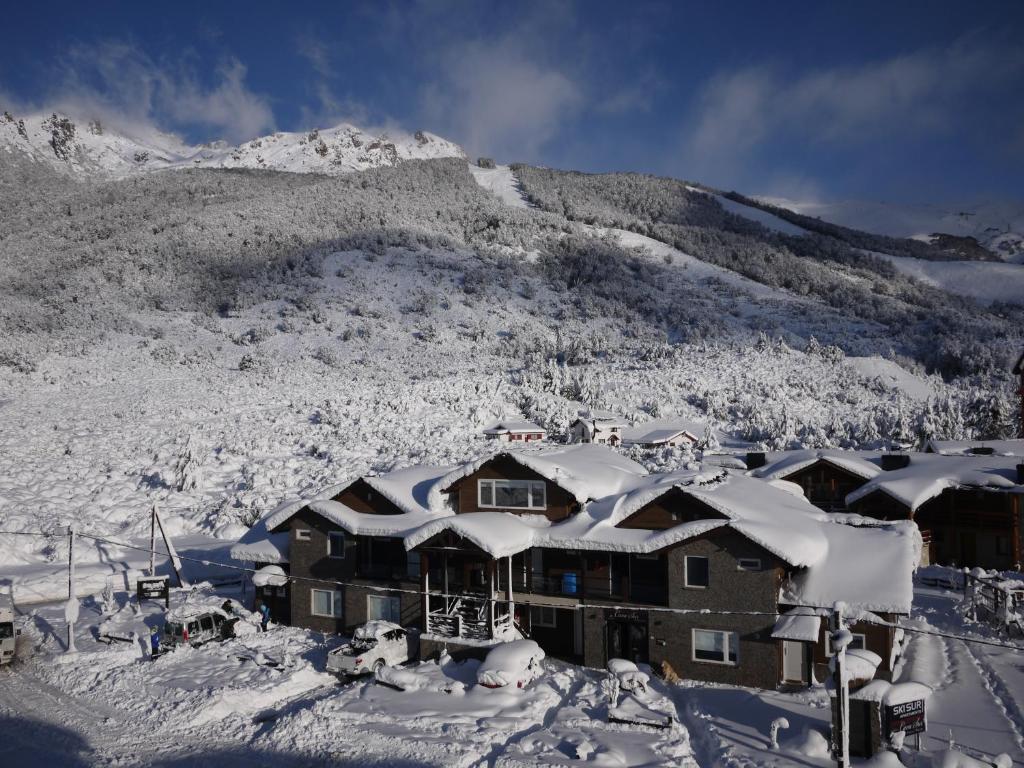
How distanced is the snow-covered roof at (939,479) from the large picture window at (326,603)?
22.7 meters

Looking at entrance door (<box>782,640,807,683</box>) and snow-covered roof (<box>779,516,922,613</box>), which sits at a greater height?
snow-covered roof (<box>779,516,922,613</box>)

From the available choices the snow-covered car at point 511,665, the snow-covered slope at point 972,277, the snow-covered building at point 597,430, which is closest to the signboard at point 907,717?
the snow-covered car at point 511,665

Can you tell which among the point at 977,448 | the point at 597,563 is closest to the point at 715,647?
the point at 597,563

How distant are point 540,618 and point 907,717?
34.4 feet

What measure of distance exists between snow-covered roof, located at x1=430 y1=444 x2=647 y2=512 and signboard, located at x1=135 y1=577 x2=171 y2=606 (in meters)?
10.6

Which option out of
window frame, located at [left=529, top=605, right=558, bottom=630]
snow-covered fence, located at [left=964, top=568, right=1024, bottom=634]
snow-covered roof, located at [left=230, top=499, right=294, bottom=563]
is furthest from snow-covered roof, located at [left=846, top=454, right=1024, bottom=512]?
snow-covered roof, located at [left=230, top=499, right=294, bottom=563]

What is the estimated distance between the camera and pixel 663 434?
50781mm

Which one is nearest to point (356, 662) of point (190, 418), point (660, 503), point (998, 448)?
point (660, 503)

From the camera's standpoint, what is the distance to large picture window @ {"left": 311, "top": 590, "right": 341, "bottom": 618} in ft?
75.3

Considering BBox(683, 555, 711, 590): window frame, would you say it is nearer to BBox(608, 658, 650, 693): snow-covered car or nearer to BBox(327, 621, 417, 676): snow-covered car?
BBox(608, 658, 650, 693): snow-covered car

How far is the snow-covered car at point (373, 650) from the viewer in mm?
18641

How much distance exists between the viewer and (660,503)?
2019cm

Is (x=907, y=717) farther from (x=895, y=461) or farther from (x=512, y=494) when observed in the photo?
(x=895, y=461)

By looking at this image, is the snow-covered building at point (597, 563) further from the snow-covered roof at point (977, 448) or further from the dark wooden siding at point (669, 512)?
the snow-covered roof at point (977, 448)
